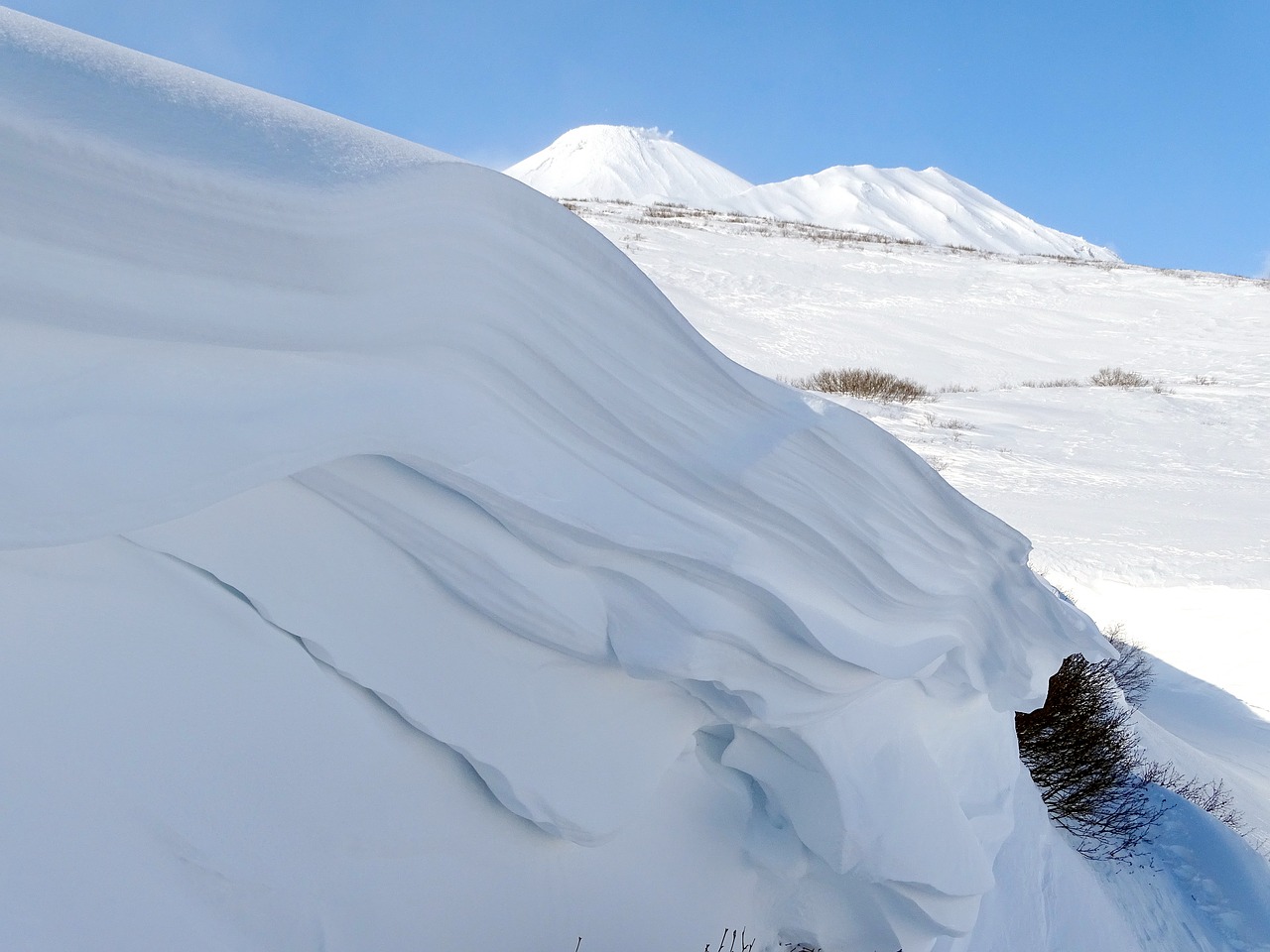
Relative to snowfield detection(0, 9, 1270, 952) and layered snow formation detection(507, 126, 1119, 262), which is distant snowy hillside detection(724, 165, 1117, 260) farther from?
snowfield detection(0, 9, 1270, 952)

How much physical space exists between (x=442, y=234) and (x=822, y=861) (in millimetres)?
1885

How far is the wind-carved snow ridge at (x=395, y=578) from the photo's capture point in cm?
128

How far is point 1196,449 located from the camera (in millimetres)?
11852

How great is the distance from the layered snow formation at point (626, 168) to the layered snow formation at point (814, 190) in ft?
0.38

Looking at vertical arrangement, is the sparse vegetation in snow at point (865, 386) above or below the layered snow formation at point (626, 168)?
below

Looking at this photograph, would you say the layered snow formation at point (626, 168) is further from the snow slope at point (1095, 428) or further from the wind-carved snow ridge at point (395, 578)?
the wind-carved snow ridge at point (395, 578)

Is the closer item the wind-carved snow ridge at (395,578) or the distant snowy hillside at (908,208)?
the wind-carved snow ridge at (395,578)

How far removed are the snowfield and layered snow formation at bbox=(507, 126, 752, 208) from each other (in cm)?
9313

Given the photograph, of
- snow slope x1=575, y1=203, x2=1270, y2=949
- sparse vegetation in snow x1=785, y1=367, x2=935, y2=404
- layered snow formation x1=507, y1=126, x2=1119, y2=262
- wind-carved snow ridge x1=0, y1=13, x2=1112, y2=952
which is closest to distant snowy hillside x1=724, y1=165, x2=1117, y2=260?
layered snow formation x1=507, y1=126, x2=1119, y2=262

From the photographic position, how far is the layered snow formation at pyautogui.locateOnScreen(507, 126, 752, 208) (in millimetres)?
97500

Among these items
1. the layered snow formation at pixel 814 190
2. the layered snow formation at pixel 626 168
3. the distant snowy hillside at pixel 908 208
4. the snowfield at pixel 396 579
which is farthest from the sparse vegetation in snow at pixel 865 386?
the layered snow formation at pixel 626 168

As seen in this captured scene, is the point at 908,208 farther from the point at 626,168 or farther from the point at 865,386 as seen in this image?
the point at 865,386

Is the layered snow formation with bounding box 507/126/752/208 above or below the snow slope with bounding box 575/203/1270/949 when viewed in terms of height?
above

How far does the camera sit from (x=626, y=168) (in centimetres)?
10288
